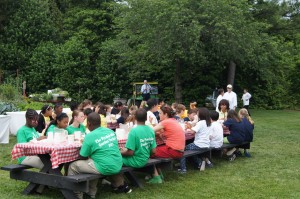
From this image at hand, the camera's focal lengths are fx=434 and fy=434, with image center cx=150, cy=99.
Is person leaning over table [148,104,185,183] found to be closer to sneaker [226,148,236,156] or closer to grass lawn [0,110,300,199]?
grass lawn [0,110,300,199]

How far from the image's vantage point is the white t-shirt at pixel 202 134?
8914 millimetres

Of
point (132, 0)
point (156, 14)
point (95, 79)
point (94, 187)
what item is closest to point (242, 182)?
point (94, 187)

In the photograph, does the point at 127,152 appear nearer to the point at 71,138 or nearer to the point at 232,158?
the point at 71,138

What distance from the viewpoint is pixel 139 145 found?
6844mm

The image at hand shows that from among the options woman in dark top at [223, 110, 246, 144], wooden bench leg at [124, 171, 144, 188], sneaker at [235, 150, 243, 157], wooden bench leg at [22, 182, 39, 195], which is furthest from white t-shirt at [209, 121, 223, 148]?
wooden bench leg at [22, 182, 39, 195]

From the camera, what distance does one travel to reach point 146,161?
703 cm

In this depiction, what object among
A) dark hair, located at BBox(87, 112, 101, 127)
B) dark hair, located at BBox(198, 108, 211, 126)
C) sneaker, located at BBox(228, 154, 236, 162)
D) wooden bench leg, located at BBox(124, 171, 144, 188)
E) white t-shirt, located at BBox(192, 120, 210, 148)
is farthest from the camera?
sneaker, located at BBox(228, 154, 236, 162)

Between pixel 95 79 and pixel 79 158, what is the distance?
20.1 m

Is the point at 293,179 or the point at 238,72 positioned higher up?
the point at 238,72

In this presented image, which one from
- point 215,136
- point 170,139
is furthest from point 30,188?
point 215,136

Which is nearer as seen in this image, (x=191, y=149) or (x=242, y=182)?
(x=242, y=182)

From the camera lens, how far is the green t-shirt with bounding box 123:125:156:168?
6.81 meters

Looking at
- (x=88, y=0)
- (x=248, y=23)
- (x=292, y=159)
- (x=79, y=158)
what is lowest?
(x=292, y=159)

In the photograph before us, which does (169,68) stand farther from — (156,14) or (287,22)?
(287,22)
